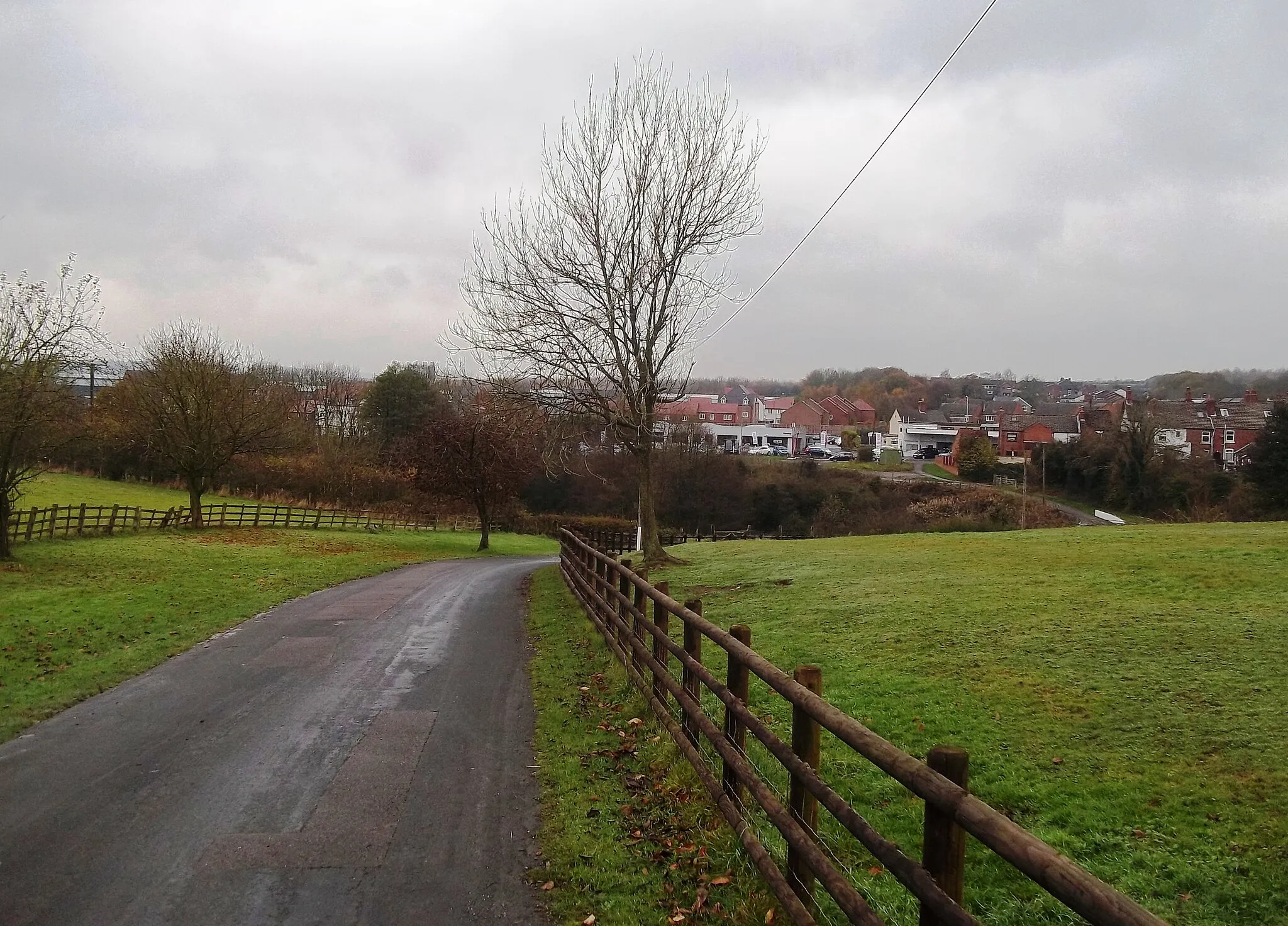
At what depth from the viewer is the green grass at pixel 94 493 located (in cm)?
4422

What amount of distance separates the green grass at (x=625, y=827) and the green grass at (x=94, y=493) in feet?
135

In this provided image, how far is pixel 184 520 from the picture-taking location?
3928cm

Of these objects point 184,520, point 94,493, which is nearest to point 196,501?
point 184,520

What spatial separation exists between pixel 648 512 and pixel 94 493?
40.3 metres

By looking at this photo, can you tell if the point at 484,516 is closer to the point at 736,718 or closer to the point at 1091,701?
the point at 1091,701

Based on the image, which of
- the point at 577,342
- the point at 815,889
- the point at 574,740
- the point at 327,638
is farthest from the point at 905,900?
the point at 577,342

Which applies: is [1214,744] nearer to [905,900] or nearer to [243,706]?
[905,900]

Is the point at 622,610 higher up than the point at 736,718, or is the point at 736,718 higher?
the point at 736,718

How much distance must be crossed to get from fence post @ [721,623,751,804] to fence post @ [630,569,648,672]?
2880 millimetres

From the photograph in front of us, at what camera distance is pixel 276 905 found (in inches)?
177

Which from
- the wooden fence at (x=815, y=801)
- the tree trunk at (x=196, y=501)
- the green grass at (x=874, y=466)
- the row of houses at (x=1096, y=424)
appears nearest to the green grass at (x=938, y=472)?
the green grass at (x=874, y=466)

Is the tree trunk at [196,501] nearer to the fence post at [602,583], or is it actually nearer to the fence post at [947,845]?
Answer: the fence post at [602,583]

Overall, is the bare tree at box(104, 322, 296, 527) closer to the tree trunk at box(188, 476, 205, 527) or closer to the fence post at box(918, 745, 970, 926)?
the tree trunk at box(188, 476, 205, 527)

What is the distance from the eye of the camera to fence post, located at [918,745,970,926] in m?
2.89
